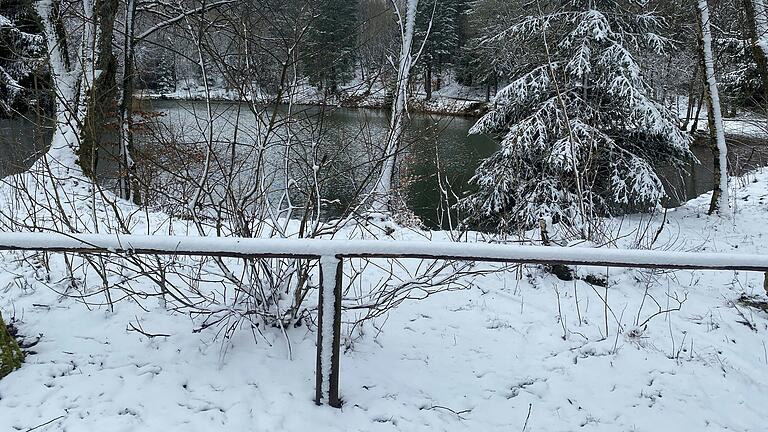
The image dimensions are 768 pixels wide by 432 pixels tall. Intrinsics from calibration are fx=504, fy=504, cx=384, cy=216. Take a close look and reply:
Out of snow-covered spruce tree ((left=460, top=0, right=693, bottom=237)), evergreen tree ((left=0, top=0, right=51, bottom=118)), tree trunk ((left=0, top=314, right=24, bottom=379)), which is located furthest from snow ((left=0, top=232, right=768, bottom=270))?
snow-covered spruce tree ((left=460, top=0, right=693, bottom=237))

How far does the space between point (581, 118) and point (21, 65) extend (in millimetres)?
9981

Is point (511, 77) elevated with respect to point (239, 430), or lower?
elevated

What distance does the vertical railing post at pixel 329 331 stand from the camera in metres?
2.32

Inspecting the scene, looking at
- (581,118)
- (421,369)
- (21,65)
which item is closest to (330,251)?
(421,369)

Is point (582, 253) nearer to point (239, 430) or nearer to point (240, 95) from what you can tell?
point (239, 430)

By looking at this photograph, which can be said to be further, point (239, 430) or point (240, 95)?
point (240, 95)

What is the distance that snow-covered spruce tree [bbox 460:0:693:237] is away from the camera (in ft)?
32.1

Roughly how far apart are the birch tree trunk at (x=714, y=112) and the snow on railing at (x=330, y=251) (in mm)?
9817

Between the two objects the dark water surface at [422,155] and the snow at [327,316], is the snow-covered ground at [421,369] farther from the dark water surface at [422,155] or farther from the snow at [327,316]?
the dark water surface at [422,155]

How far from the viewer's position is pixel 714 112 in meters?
10.6

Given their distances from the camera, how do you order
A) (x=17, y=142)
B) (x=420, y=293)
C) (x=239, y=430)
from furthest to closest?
(x=17, y=142)
(x=420, y=293)
(x=239, y=430)

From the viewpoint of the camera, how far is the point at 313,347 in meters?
2.98

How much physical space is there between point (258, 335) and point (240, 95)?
1.42 meters

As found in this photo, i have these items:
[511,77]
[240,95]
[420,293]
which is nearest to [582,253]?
[420,293]
